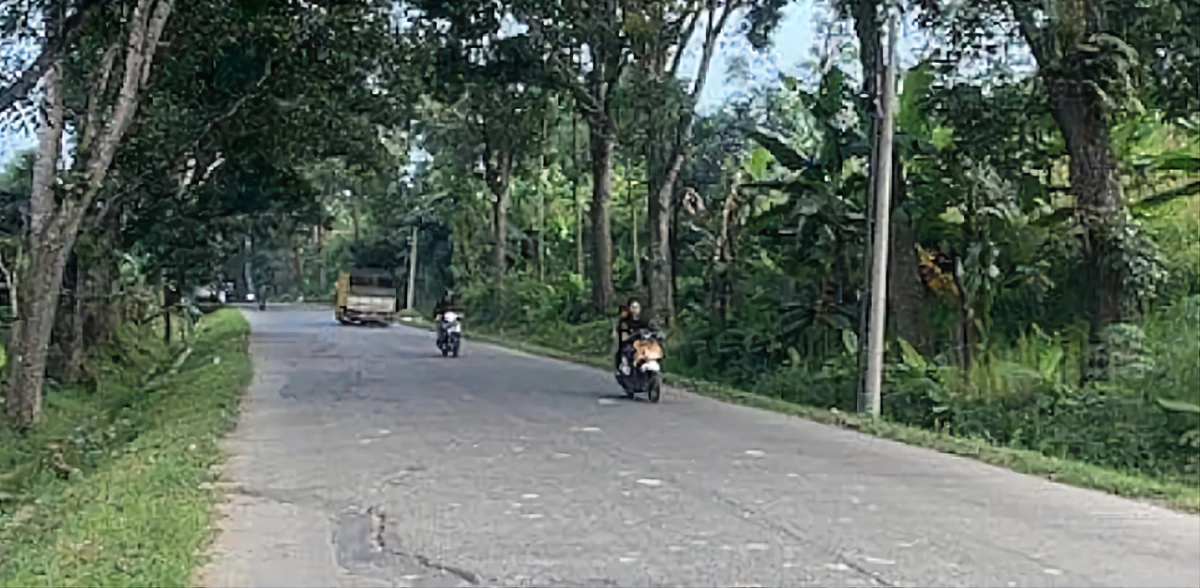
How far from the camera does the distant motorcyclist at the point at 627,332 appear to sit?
21.5m

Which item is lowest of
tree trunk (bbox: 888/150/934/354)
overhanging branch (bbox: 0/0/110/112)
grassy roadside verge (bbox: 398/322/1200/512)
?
grassy roadside verge (bbox: 398/322/1200/512)

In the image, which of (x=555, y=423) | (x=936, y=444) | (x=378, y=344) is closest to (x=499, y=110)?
(x=378, y=344)

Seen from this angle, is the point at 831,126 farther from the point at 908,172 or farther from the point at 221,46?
the point at 221,46

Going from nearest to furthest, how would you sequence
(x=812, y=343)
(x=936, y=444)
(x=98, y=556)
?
(x=98, y=556) < (x=936, y=444) < (x=812, y=343)

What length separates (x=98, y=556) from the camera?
8.45m

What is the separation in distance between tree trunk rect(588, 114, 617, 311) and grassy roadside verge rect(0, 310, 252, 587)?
10.8 meters

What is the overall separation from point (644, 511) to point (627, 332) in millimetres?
10818

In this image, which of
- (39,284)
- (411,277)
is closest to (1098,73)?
(39,284)

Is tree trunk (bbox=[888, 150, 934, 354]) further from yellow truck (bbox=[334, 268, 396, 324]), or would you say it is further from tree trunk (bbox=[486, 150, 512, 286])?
yellow truck (bbox=[334, 268, 396, 324])

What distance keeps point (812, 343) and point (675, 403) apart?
10.7ft

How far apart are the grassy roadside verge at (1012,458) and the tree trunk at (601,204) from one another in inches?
455

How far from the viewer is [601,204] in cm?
3581

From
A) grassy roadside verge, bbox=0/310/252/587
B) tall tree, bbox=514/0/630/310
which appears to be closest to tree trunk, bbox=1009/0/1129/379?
tall tree, bbox=514/0/630/310

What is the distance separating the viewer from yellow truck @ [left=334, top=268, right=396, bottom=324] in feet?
205
